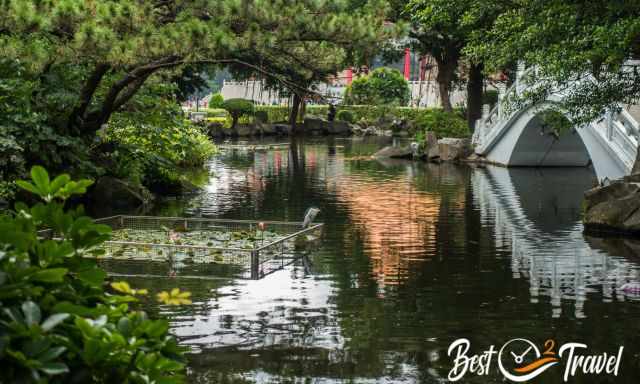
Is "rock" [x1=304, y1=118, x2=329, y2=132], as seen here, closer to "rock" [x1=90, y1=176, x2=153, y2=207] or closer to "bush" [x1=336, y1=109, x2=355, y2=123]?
"bush" [x1=336, y1=109, x2=355, y2=123]

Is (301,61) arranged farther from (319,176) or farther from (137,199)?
(319,176)

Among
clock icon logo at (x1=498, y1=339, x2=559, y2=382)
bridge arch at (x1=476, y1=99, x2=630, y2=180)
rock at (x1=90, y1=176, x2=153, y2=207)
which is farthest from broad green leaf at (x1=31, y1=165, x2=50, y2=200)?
bridge arch at (x1=476, y1=99, x2=630, y2=180)

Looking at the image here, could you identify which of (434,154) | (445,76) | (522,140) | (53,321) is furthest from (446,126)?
(53,321)

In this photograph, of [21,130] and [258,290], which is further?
[21,130]

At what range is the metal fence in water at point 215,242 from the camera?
44.6 feet

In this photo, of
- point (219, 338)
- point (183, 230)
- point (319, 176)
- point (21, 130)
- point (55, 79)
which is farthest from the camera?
point (319, 176)

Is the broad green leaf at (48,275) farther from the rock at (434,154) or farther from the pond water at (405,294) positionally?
the rock at (434,154)

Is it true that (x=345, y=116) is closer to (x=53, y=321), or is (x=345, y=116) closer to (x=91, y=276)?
(x=91, y=276)

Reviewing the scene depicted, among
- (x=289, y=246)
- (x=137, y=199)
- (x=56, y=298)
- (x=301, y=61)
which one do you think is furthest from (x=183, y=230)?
(x=56, y=298)

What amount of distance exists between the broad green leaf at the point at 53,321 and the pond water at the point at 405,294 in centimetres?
538

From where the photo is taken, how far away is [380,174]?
32.1 metres

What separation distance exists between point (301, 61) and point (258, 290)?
604 cm

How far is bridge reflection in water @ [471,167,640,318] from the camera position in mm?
13031

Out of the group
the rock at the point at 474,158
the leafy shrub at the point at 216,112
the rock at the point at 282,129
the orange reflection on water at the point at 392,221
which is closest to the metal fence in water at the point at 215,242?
the orange reflection on water at the point at 392,221
